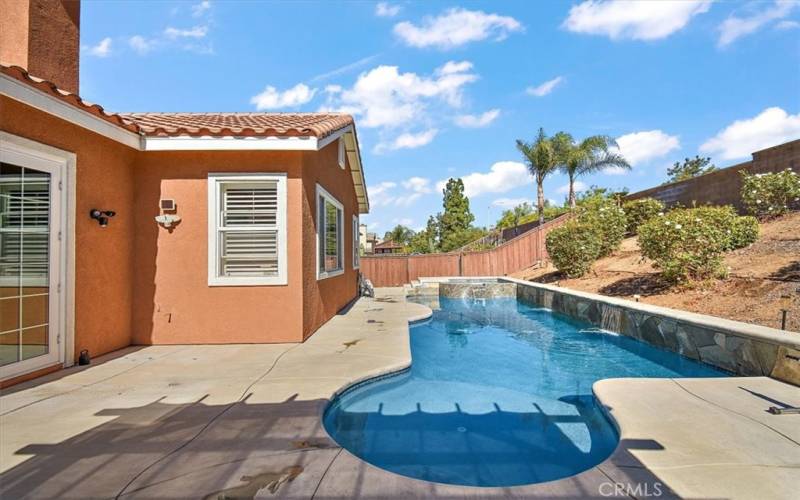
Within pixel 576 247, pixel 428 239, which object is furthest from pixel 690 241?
pixel 428 239

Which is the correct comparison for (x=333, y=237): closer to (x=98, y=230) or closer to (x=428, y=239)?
(x=98, y=230)

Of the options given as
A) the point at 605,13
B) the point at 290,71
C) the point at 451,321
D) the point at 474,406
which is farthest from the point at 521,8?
the point at 474,406

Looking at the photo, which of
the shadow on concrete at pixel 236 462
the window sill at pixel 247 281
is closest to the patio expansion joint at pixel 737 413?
the shadow on concrete at pixel 236 462

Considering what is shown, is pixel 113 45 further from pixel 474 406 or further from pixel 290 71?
pixel 474 406

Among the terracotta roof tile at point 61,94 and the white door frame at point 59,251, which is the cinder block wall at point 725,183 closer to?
the terracotta roof tile at point 61,94

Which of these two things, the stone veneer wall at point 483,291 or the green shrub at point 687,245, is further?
the stone veneer wall at point 483,291

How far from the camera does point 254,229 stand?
671 cm

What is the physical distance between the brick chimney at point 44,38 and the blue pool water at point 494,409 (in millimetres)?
7247

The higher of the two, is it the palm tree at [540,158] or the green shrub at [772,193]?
the palm tree at [540,158]

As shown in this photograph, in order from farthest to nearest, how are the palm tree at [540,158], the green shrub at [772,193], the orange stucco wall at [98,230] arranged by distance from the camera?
the palm tree at [540,158] < the green shrub at [772,193] < the orange stucco wall at [98,230]

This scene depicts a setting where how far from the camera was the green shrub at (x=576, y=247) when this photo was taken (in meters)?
14.4

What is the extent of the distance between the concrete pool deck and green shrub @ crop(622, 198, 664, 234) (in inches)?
563

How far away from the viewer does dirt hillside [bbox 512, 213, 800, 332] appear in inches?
269
